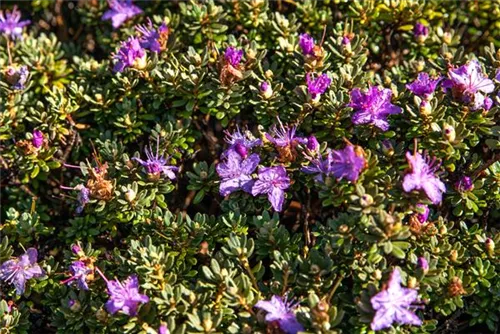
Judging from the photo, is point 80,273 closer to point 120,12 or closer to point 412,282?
point 412,282

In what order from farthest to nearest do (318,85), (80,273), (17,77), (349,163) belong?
(17,77) → (318,85) → (80,273) → (349,163)

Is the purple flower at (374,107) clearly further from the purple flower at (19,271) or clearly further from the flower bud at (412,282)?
the purple flower at (19,271)

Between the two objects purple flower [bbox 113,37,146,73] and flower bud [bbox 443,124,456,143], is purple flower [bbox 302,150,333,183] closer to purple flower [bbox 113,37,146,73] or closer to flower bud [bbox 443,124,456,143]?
flower bud [bbox 443,124,456,143]

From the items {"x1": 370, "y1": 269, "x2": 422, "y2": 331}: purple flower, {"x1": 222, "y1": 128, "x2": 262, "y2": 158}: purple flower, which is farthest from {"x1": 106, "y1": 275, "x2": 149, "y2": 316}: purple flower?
{"x1": 370, "y1": 269, "x2": 422, "y2": 331}: purple flower

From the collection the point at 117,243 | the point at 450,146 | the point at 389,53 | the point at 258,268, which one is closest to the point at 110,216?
the point at 117,243

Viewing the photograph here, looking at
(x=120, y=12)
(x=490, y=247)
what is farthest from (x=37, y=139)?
(x=490, y=247)

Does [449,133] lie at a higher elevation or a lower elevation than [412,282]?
higher
